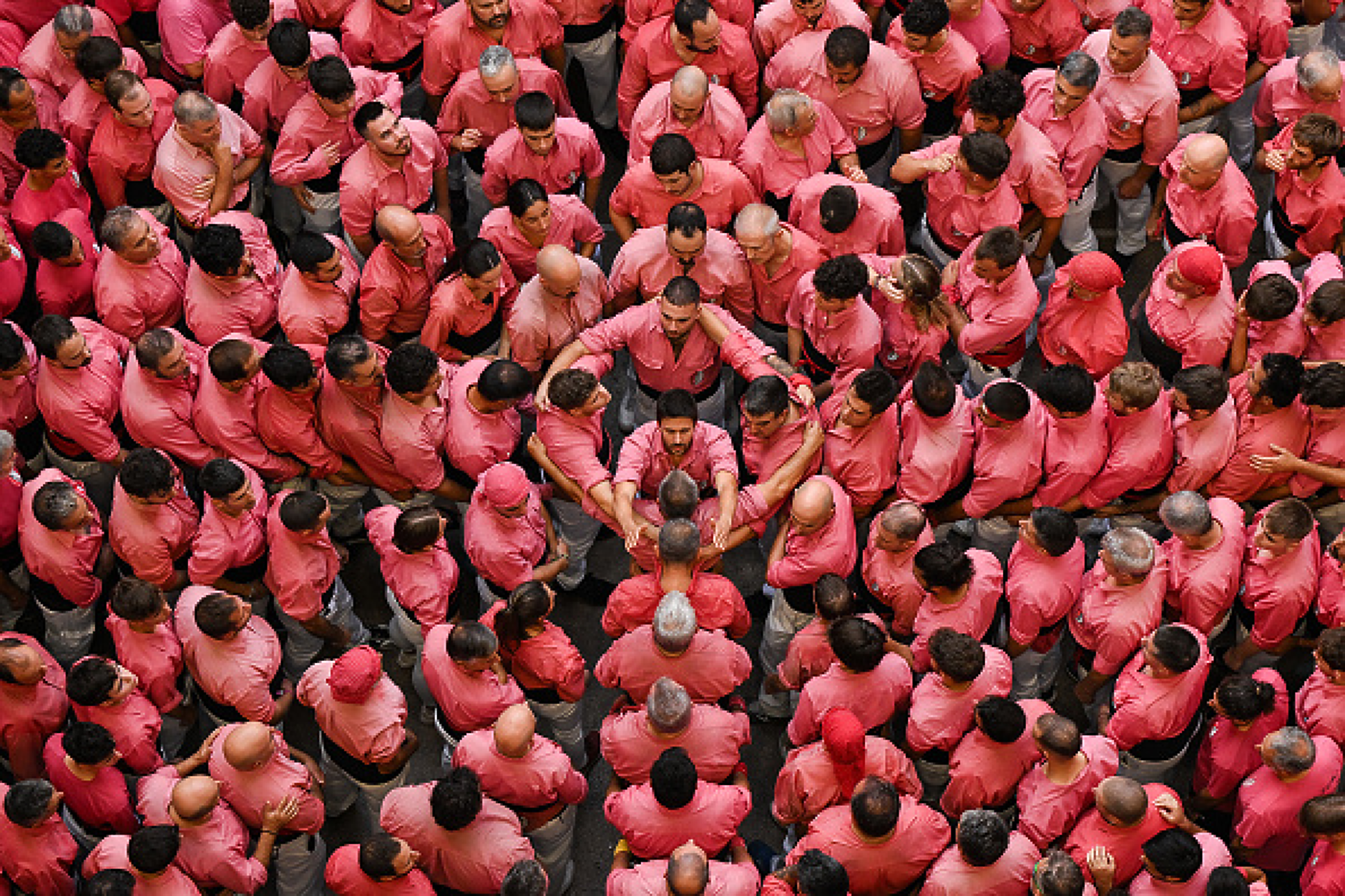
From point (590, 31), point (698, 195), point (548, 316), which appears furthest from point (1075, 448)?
point (590, 31)

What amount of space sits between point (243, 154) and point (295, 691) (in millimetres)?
4026

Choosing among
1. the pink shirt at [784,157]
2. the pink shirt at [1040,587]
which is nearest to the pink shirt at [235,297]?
the pink shirt at [784,157]

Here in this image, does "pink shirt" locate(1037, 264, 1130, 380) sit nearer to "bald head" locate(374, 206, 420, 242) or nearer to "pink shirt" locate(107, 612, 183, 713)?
"bald head" locate(374, 206, 420, 242)

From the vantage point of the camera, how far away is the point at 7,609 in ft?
37.4

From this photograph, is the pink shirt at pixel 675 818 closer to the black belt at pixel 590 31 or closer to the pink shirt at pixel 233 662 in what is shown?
the pink shirt at pixel 233 662

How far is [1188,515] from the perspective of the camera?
32.3 feet

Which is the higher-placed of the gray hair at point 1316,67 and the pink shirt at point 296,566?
the gray hair at point 1316,67

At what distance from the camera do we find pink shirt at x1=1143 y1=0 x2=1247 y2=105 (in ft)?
39.8

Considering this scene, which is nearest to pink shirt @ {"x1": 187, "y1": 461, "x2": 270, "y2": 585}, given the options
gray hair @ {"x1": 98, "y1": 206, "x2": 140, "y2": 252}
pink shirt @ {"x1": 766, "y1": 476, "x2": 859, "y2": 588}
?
gray hair @ {"x1": 98, "y1": 206, "x2": 140, "y2": 252}

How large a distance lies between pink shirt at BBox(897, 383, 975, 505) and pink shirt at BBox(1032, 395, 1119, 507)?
0.49 metres

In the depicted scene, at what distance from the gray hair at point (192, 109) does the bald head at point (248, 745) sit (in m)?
4.45

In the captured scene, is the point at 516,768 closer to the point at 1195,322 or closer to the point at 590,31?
the point at 1195,322

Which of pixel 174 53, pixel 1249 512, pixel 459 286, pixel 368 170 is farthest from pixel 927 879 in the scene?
pixel 174 53

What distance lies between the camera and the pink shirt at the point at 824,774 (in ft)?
30.8
